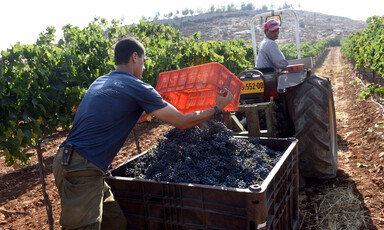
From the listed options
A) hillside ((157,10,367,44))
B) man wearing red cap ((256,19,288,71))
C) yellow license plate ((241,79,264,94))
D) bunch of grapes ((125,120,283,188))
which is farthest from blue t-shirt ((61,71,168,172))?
hillside ((157,10,367,44))

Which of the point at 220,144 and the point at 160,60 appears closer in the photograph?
the point at 220,144

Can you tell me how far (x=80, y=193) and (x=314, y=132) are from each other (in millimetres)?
2746

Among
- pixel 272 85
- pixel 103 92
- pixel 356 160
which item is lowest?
pixel 356 160

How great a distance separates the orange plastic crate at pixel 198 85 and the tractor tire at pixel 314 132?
105cm

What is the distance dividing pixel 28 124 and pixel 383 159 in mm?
5104

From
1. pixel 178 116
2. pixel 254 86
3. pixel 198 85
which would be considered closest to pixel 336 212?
pixel 254 86

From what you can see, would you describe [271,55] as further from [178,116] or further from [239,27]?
[239,27]

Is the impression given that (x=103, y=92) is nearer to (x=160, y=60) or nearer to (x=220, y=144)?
(x=220, y=144)

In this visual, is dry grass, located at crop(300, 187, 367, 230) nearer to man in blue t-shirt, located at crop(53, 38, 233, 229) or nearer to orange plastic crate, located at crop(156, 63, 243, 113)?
orange plastic crate, located at crop(156, 63, 243, 113)

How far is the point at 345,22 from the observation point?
3612 inches

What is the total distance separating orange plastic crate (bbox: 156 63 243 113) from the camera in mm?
2846

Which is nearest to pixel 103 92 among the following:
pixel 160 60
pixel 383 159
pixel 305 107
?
pixel 305 107

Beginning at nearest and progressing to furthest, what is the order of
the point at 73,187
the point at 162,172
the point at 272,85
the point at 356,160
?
the point at 73,187 < the point at 162,172 < the point at 272,85 < the point at 356,160

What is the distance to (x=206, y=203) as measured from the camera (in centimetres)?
187
